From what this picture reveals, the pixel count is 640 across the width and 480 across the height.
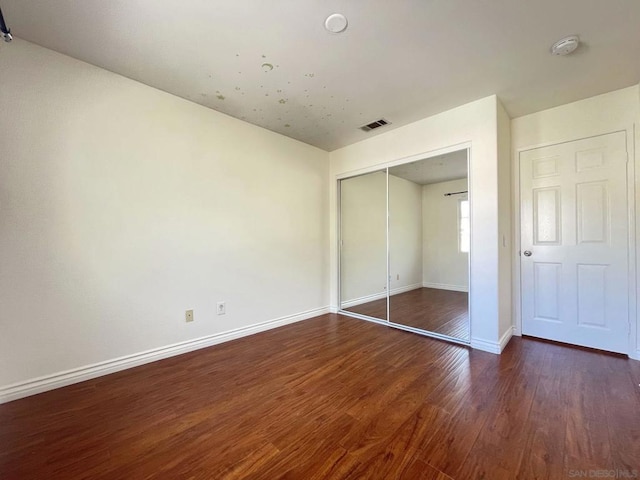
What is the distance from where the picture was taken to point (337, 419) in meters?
1.61

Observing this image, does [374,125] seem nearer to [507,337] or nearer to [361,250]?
[361,250]

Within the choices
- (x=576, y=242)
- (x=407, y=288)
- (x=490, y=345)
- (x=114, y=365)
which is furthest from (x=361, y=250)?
(x=114, y=365)

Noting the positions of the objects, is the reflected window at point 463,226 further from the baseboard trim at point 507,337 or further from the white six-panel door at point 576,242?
the baseboard trim at point 507,337

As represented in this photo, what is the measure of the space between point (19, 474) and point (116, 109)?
2.41 m

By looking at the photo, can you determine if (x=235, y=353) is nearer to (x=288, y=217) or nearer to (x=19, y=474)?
(x=19, y=474)

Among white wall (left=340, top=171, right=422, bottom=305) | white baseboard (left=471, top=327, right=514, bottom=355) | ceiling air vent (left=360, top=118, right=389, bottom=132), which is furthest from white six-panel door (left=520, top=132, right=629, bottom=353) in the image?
ceiling air vent (left=360, top=118, right=389, bottom=132)

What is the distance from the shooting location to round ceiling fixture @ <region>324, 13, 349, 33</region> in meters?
1.66

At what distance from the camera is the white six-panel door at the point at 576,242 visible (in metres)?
2.49

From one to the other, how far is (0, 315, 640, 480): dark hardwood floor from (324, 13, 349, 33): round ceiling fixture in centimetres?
249

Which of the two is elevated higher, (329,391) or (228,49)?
(228,49)

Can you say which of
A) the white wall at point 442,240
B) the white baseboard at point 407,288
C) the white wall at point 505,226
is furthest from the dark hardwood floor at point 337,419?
the white baseboard at point 407,288

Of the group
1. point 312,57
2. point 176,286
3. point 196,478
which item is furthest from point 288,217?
point 196,478

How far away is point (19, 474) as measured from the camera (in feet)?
4.07

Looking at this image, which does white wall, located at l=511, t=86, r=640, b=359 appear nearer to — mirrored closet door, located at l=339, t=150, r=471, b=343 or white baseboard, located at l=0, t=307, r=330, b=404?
mirrored closet door, located at l=339, t=150, r=471, b=343
